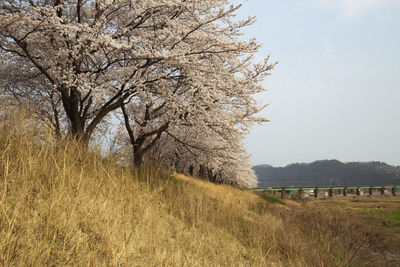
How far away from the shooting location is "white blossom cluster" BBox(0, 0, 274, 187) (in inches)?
233

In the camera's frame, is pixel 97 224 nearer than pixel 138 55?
Yes

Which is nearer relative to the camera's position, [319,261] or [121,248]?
[121,248]

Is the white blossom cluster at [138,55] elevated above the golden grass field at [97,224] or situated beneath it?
elevated above

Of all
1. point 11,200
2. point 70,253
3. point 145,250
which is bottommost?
point 145,250

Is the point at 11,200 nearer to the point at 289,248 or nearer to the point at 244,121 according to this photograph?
the point at 289,248

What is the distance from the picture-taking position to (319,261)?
173 inches

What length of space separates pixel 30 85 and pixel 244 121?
821 cm

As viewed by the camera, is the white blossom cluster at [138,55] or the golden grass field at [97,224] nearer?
the golden grass field at [97,224]

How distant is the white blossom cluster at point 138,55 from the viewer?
19.4ft

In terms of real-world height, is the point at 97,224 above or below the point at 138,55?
below

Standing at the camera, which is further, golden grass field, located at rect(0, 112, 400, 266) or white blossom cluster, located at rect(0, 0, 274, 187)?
white blossom cluster, located at rect(0, 0, 274, 187)

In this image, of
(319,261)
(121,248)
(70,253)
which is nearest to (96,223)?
(121,248)

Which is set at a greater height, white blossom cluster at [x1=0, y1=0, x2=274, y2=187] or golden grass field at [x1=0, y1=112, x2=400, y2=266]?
white blossom cluster at [x1=0, y1=0, x2=274, y2=187]

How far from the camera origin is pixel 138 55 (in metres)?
5.85
